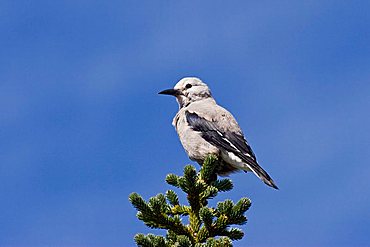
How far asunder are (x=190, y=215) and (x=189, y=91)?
12.7 feet

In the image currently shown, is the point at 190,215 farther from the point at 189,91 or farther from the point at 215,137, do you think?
the point at 189,91

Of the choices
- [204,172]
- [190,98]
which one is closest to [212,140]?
[190,98]

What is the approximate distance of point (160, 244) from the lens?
308 cm

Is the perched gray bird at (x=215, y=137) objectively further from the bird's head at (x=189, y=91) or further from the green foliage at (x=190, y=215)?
the green foliage at (x=190, y=215)

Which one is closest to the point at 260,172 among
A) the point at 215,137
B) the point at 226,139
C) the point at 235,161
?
the point at 235,161

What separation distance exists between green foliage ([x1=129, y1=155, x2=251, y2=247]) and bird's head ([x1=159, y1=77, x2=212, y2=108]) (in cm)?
357

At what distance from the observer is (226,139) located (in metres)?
6.20

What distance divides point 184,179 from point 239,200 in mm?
443

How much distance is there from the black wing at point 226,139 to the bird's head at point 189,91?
77 centimetres

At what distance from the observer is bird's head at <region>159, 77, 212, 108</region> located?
7449mm

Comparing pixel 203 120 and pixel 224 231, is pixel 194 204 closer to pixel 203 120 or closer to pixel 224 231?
pixel 224 231

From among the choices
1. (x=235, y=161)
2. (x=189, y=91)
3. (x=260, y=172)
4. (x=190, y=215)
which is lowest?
(x=190, y=215)

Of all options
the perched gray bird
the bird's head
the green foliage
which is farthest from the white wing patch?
the green foliage

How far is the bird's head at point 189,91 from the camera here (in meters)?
7.45
